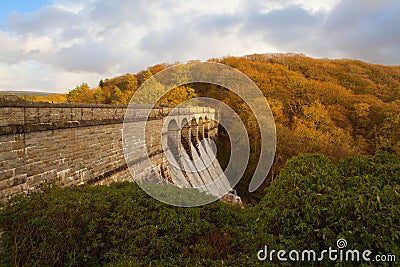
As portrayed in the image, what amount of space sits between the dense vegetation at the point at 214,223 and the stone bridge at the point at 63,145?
0.96m

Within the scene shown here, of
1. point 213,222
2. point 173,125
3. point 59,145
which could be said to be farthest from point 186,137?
point 213,222

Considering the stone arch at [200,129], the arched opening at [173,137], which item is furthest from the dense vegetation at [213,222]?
the stone arch at [200,129]

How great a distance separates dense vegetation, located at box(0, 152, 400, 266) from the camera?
3836mm

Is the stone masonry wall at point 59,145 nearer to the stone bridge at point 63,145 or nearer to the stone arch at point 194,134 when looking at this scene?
the stone bridge at point 63,145

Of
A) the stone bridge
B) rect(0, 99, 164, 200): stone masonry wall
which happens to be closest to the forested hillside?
the stone bridge

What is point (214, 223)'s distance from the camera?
520 centimetres

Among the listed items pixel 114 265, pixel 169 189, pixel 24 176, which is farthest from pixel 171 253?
pixel 24 176

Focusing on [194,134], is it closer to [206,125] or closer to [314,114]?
[206,125]

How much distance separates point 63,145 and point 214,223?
4907mm

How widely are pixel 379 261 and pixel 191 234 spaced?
2740mm

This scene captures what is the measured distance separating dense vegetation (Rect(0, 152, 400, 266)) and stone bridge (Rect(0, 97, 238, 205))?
0.96 metres

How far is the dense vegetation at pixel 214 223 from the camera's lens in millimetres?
3836

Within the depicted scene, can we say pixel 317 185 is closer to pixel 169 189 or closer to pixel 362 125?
pixel 169 189

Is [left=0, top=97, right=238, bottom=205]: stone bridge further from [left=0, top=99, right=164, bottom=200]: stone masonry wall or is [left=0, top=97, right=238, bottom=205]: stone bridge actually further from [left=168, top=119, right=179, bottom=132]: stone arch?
[left=168, top=119, right=179, bottom=132]: stone arch
